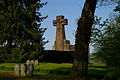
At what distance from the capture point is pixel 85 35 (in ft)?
48.2

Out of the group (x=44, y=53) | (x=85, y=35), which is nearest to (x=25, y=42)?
(x=44, y=53)

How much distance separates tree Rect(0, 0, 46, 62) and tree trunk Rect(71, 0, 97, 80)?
25.1m

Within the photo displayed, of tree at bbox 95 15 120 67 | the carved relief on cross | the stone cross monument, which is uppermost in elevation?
the carved relief on cross

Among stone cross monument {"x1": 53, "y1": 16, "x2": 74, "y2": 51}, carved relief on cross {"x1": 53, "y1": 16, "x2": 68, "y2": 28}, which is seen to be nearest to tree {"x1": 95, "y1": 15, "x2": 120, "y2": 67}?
carved relief on cross {"x1": 53, "y1": 16, "x2": 68, "y2": 28}

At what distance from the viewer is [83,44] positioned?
1466cm

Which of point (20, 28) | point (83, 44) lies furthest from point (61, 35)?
point (83, 44)

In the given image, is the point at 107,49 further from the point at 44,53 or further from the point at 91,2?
the point at 44,53

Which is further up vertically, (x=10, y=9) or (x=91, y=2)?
(x=10, y=9)

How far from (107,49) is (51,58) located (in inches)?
1072

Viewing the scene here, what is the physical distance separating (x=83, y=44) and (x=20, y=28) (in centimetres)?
2628

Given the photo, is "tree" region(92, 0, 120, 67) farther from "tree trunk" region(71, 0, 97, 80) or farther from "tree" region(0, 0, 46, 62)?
"tree" region(0, 0, 46, 62)

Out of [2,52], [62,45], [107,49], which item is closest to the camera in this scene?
[107,49]

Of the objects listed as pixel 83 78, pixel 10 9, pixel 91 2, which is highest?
pixel 10 9

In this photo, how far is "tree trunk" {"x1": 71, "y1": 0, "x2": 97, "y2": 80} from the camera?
14445mm
